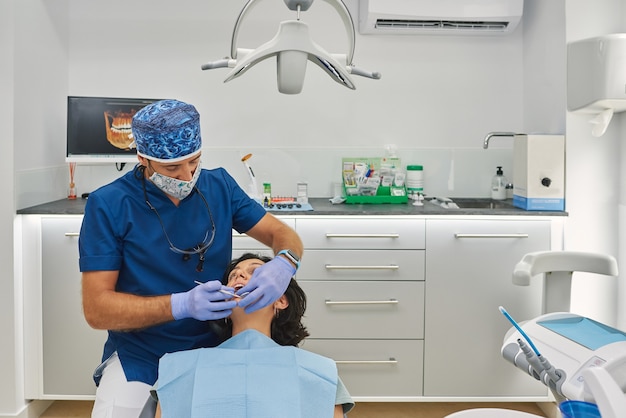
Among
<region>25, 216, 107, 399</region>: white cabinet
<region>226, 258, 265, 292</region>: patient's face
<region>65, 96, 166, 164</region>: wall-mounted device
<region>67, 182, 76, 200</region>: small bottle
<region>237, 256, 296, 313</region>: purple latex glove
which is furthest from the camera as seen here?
<region>67, 182, 76, 200</region>: small bottle

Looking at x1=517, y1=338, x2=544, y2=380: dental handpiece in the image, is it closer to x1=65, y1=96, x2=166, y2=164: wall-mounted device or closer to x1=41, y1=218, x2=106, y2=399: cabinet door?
x1=41, y1=218, x2=106, y2=399: cabinet door

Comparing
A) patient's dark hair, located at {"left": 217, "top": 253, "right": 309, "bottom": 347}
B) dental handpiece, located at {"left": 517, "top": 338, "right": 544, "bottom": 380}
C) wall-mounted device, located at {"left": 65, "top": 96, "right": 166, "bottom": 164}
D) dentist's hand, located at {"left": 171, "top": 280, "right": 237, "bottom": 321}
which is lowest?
patient's dark hair, located at {"left": 217, "top": 253, "right": 309, "bottom": 347}

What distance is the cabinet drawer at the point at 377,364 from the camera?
2.94 meters

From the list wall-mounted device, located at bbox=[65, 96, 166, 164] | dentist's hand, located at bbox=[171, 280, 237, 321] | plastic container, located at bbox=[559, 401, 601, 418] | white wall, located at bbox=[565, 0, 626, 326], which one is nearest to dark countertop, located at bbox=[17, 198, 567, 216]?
white wall, located at bbox=[565, 0, 626, 326]

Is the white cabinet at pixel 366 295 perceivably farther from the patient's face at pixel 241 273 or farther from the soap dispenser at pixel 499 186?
the patient's face at pixel 241 273

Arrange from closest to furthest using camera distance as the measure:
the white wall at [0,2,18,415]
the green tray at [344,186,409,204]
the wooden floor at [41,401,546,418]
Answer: the white wall at [0,2,18,415], the wooden floor at [41,401,546,418], the green tray at [344,186,409,204]

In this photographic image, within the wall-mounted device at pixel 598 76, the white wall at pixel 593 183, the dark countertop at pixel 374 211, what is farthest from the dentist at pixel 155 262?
the white wall at pixel 593 183

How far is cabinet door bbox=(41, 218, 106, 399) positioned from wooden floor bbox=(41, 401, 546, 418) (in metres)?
0.16

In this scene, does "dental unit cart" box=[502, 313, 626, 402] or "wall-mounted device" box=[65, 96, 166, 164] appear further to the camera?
"wall-mounted device" box=[65, 96, 166, 164]

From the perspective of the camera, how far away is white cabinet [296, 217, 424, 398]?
292 centimetres

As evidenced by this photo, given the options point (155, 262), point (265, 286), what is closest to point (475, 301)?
point (265, 286)

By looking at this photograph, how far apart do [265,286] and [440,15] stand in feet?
7.14

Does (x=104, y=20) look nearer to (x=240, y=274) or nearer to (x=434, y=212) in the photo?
(x=434, y=212)

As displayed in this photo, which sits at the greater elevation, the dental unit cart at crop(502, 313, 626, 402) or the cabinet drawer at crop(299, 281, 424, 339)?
the dental unit cart at crop(502, 313, 626, 402)
